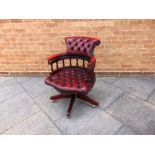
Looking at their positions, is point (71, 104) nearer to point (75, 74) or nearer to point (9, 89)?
point (75, 74)

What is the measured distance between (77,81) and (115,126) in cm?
70

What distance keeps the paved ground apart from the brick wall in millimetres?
279

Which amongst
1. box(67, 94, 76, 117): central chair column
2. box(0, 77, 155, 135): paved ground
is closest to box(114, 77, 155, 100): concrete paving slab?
box(0, 77, 155, 135): paved ground

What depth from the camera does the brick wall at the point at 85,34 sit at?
2.84 m

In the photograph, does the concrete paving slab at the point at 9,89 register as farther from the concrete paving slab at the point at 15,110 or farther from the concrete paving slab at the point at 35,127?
the concrete paving slab at the point at 35,127

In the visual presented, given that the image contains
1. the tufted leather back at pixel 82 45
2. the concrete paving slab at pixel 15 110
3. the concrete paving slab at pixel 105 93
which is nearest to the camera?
the concrete paving slab at pixel 15 110

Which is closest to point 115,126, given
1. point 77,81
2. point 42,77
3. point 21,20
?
point 77,81

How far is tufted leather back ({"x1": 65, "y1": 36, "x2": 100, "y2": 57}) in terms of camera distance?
243 cm

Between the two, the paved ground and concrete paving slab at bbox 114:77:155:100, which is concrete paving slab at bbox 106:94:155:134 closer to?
the paved ground

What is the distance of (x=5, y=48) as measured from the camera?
10.3 feet

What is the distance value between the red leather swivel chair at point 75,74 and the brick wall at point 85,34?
46 cm

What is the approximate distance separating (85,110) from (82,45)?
2.88 ft

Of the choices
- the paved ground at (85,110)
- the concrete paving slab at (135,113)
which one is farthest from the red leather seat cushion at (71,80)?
the concrete paving slab at (135,113)

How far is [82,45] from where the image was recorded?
2.50 metres
